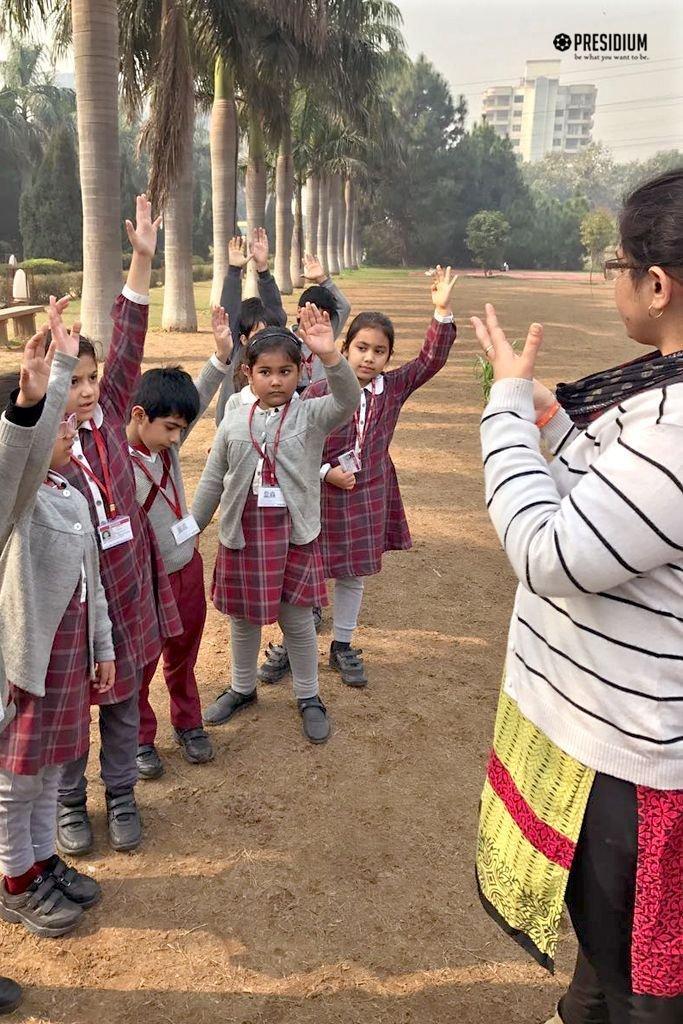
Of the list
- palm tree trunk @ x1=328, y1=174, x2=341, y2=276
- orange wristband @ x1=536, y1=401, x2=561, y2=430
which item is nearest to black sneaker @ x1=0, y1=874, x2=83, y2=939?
orange wristband @ x1=536, y1=401, x2=561, y2=430

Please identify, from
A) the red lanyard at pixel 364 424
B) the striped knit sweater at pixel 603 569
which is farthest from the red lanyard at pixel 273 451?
the striped knit sweater at pixel 603 569

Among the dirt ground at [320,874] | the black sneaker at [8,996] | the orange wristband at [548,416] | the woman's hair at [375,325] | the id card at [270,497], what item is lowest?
the dirt ground at [320,874]

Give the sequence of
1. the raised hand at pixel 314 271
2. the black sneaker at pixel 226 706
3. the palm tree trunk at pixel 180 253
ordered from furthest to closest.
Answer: the palm tree trunk at pixel 180 253 → the raised hand at pixel 314 271 → the black sneaker at pixel 226 706

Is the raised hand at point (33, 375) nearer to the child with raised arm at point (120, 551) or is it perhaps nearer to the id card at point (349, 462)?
the child with raised arm at point (120, 551)

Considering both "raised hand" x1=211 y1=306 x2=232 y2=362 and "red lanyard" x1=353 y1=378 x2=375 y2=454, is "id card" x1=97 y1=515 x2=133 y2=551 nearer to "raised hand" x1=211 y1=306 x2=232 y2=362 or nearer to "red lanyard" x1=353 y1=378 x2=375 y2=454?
A: "raised hand" x1=211 y1=306 x2=232 y2=362

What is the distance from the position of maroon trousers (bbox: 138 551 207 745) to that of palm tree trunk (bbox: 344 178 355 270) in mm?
46804

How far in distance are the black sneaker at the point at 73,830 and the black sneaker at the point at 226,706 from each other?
76 cm

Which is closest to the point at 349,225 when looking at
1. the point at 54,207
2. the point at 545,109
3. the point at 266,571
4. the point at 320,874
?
the point at 54,207

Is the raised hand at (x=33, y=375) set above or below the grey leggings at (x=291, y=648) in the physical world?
above

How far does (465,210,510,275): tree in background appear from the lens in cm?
5700

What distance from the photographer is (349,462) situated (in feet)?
11.9

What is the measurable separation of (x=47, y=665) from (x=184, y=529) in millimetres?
831

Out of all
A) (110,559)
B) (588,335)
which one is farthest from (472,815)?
(588,335)

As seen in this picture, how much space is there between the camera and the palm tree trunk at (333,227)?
4069 centimetres
